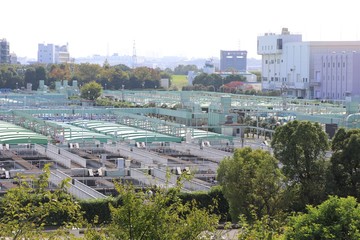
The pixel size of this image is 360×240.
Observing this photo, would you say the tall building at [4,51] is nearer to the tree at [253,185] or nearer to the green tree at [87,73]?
the green tree at [87,73]

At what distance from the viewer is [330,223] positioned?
21.0ft

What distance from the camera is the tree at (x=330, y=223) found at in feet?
20.5

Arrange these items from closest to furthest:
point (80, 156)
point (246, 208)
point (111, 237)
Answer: point (111, 237)
point (246, 208)
point (80, 156)

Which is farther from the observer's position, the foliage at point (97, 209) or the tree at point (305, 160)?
the foliage at point (97, 209)

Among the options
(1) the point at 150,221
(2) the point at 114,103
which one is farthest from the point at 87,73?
(1) the point at 150,221

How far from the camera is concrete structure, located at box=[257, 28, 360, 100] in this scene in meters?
31.9

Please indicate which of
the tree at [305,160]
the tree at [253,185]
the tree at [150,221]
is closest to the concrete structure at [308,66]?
the tree at [305,160]

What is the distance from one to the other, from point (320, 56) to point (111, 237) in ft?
94.8

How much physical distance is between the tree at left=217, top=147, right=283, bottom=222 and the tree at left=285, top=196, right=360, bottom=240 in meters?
2.35

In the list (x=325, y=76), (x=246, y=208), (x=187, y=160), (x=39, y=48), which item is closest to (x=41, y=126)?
(x=187, y=160)

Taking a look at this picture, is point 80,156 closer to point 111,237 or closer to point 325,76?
point 111,237

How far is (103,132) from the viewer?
18.9 m

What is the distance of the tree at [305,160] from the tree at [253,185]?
0.23 m

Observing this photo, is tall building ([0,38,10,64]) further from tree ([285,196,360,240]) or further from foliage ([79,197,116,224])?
tree ([285,196,360,240])
